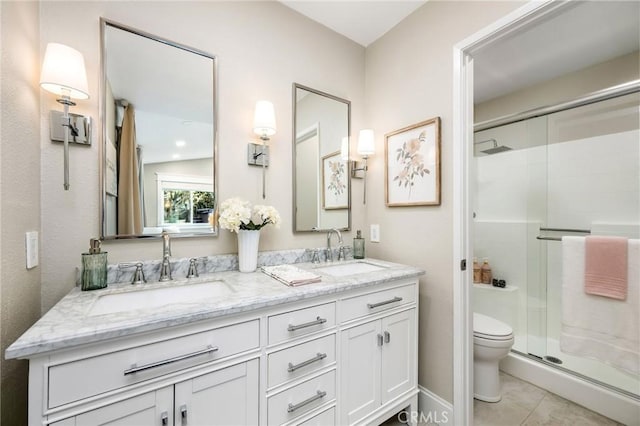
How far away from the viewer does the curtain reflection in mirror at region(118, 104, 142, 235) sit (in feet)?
4.03

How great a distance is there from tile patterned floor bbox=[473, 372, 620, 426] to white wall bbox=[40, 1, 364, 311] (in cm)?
149

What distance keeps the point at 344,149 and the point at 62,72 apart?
5.06 ft

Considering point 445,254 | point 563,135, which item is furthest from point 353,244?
point 563,135

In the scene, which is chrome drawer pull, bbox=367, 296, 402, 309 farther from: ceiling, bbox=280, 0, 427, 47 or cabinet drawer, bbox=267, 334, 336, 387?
ceiling, bbox=280, 0, 427, 47

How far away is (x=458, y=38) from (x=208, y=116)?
149 centimetres

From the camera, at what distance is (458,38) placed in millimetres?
1483

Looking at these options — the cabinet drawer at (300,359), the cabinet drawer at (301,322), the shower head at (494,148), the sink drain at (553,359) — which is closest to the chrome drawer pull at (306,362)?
the cabinet drawer at (300,359)

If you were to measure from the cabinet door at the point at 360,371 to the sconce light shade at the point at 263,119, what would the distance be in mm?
1167

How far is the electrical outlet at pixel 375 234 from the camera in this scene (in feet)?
Answer: 6.52

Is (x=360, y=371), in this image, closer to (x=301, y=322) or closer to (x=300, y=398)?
(x=300, y=398)

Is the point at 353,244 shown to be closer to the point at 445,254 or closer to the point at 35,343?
the point at 445,254

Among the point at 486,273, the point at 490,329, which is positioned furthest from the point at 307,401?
the point at 486,273

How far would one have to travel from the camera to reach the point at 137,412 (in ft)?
2.52

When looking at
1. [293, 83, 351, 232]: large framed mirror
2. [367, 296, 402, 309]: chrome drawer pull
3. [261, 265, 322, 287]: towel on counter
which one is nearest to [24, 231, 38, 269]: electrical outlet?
[261, 265, 322, 287]: towel on counter
